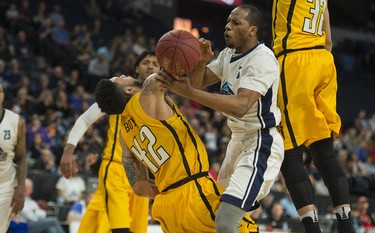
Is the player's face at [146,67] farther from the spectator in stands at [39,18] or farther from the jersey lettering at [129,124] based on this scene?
the spectator in stands at [39,18]

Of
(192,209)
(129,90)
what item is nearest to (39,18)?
(129,90)

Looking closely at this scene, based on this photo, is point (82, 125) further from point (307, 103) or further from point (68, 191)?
point (68, 191)

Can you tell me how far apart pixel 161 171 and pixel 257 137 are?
739 millimetres

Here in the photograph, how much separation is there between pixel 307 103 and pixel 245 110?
102 cm

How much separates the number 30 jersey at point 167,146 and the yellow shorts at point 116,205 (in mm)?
1999

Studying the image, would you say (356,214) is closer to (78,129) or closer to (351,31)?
(78,129)

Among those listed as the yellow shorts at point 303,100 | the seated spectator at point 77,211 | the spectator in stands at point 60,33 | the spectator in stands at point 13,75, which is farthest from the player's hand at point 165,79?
the spectator in stands at point 60,33

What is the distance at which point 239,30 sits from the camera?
557cm

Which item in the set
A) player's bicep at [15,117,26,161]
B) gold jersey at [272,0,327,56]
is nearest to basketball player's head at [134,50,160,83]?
player's bicep at [15,117,26,161]

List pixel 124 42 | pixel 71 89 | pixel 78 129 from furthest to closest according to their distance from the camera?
pixel 124 42, pixel 71 89, pixel 78 129

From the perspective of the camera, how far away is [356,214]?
13383 mm

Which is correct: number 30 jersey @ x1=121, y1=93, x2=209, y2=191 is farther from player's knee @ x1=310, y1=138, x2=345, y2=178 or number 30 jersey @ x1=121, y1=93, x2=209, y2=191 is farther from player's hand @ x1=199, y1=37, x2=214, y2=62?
player's knee @ x1=310, y1=138, x2=345, y2=178

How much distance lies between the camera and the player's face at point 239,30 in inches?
219

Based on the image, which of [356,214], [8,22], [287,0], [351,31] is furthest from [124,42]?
[287,0]
